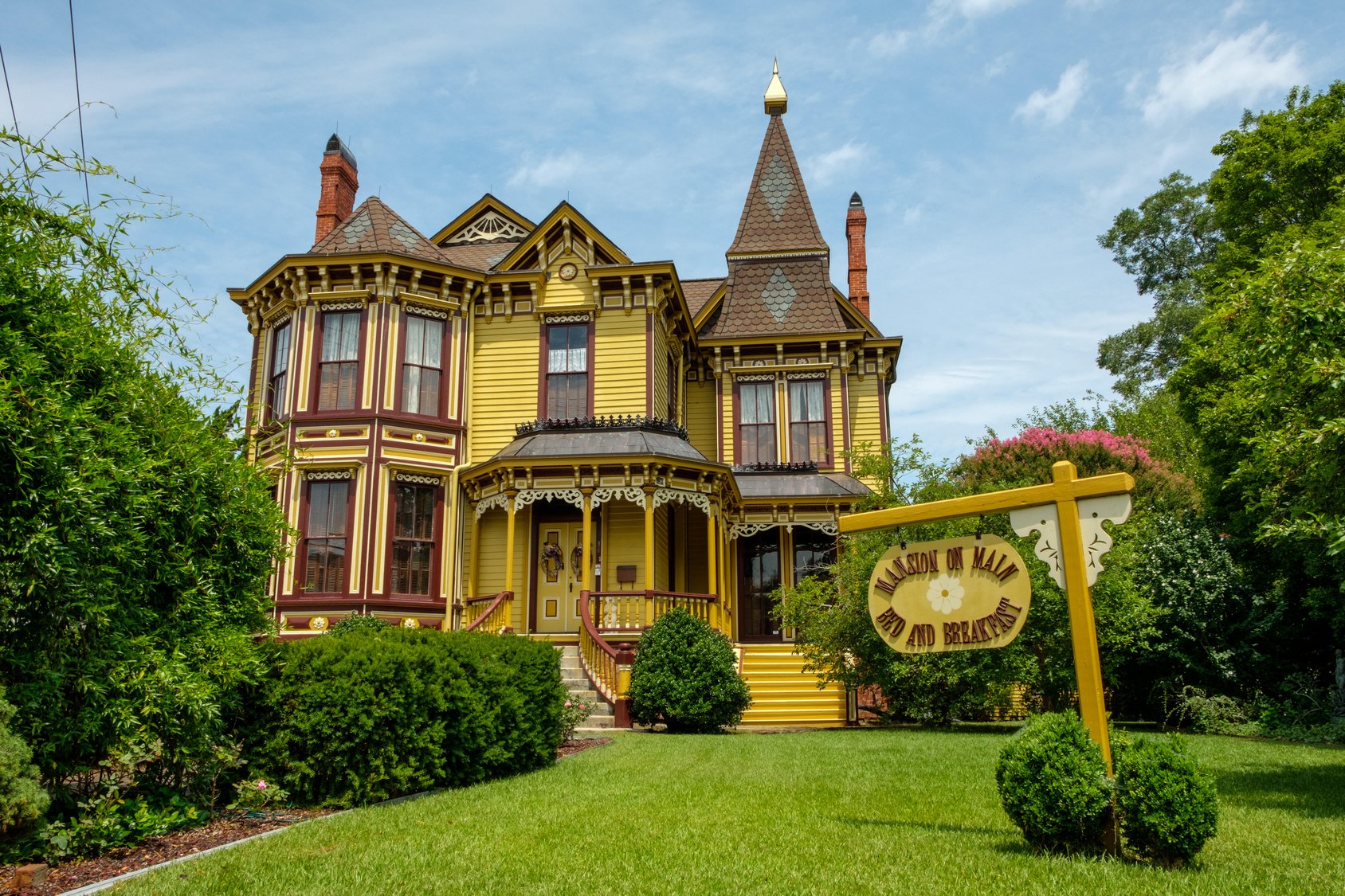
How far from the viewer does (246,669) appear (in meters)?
7.48

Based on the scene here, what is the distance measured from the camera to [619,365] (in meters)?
19.8

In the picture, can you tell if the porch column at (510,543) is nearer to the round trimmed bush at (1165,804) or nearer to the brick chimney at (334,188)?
the brick chimney at (334,188)

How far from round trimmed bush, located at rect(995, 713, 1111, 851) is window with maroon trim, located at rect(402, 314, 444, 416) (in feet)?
50.1

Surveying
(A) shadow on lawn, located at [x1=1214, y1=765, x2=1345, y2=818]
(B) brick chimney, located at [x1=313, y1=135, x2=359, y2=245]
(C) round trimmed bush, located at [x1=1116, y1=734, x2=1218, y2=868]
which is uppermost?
(B) brick chimney, located at [x1=313, y1=135, x2=359, y2=245]

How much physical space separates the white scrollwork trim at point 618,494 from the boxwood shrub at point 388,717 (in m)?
8.33

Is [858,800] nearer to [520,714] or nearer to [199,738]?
[520,714]

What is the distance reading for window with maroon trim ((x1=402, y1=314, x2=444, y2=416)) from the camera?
19.2 meters

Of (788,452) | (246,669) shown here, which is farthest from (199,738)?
(788,452)

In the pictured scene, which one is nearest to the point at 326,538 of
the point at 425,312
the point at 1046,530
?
the point at 425,312

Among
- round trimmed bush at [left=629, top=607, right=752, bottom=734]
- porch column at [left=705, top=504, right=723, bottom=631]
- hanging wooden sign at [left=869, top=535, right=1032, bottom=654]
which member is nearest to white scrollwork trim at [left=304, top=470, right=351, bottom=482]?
porch column at [left=705, top=504, right=723, bottom=631]

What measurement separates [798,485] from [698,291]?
6.96m

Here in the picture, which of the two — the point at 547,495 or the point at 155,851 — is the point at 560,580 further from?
the point at 155,851

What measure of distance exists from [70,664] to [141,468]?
1.27 m

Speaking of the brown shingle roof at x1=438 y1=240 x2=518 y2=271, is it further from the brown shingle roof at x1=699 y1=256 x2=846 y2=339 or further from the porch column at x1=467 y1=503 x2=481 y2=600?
the porch column at x1=467 y1=503 x2=481 y2=600
